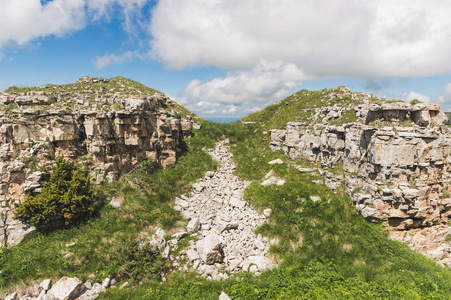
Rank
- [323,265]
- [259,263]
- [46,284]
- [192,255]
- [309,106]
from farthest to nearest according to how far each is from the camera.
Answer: [309,106], [192,255], [259,263], [323,265], [46,284]

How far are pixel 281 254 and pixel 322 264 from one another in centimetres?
211

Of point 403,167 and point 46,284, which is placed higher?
point 403,167

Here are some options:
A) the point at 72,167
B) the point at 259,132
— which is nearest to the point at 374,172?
the point at 259,132

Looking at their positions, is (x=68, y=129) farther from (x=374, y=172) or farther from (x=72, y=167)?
(x=374, y=172)

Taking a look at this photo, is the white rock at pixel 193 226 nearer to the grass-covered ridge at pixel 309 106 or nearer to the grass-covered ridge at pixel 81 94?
the grass-covered ridge at pixel 81 94

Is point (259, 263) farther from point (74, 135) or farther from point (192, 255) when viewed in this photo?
point (74, 135)

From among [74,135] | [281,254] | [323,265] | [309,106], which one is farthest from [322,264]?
[309,106]

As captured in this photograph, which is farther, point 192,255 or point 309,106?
point 309,106

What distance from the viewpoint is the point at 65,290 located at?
370 inches

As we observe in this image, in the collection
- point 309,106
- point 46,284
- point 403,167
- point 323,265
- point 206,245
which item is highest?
point 309,106

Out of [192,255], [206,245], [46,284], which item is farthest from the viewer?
[192,255]

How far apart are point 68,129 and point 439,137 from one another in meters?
24.8

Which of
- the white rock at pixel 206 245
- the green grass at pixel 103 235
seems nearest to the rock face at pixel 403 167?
the white rock at pixel 206 245

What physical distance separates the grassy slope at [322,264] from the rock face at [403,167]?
140cm
